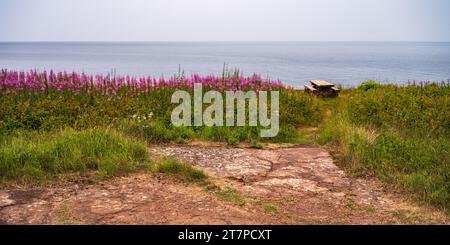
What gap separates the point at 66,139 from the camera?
790 centimetres

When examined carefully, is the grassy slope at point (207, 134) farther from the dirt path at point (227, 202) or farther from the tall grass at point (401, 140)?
the dirt path at point (227, 202)

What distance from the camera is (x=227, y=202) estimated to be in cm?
588

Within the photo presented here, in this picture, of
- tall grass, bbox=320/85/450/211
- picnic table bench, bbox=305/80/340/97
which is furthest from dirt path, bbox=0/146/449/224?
picnic table bench, bbox=305/80/340/97

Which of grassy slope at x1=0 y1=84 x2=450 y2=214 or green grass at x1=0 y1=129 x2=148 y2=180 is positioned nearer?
green grass at x1=0 y1=129 x2=148 y2=180

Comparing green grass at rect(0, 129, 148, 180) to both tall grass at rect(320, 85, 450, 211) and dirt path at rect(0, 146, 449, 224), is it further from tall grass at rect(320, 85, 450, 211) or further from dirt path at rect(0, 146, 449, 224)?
tall grass at rect(320, 85, 450, 211)

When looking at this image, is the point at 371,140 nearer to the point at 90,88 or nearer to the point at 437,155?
the point at 437,155

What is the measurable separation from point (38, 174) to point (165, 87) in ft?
20.2

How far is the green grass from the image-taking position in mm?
6895

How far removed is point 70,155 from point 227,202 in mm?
3016

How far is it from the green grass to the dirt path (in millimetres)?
481

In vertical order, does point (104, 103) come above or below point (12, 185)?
above

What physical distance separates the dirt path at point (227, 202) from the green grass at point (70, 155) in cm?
48

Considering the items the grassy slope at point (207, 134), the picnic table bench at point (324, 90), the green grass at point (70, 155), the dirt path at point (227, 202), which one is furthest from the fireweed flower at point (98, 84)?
the dirt path at point (227, 202)
